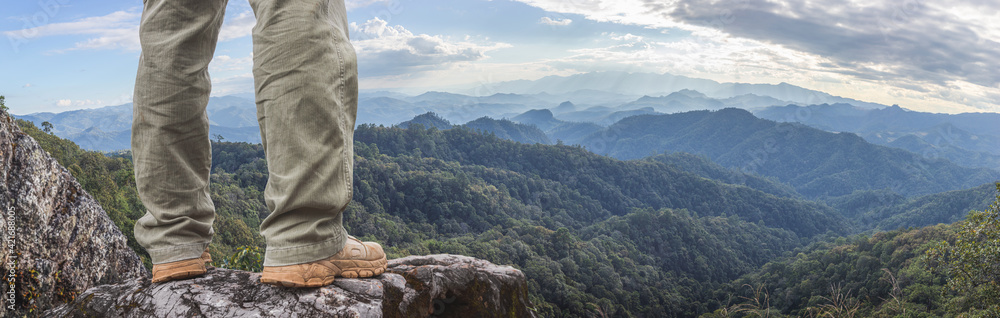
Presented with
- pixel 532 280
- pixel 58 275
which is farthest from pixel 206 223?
pixel 532 280

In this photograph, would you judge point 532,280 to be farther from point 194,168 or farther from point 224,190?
point 194,168

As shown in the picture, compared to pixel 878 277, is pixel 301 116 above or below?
above

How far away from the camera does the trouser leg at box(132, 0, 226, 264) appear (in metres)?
2.07

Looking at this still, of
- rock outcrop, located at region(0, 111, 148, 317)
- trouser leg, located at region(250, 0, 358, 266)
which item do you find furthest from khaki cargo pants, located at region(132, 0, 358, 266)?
rock outcrop, located at region(0, 111, 148, 317)

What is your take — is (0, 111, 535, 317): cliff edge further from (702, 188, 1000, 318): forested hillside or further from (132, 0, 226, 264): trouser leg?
(702, 188, 1000, 318): forested hillside

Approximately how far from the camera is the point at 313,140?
1891 millimetres

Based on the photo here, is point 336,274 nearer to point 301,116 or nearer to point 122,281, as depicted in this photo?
point 301,116

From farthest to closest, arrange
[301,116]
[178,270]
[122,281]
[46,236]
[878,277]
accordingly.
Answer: [878,277]
[46,236]
[122,281]
[178,270]
[301,116]

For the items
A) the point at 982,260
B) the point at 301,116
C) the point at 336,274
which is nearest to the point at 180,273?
the point at 336,274

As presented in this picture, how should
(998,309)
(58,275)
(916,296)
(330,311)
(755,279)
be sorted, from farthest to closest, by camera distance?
(755,279), (916,296), (998,309), (58,275), (330,311)

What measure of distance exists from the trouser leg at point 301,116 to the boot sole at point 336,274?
0.27 ft

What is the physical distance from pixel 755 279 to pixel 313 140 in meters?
68.7

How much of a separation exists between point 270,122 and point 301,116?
13cm

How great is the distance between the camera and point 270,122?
1901mm
